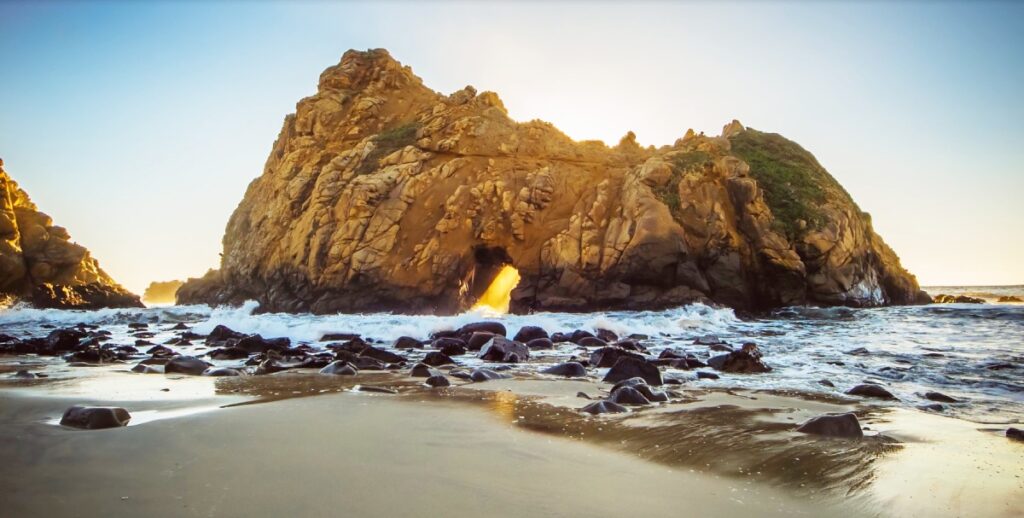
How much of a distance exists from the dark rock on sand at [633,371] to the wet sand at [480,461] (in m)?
1.64

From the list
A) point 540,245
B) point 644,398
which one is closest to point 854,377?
point 644,398

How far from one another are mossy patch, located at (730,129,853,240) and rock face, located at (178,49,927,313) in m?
0.12

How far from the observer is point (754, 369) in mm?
9234

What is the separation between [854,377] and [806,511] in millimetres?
6634

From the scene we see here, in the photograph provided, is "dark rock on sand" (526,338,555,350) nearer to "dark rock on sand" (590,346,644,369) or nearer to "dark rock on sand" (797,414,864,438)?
"dark rock on sand" (590,346,644,369)

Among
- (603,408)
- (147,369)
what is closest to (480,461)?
(603,408)

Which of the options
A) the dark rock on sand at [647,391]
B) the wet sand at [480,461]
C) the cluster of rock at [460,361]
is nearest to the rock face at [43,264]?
the cluster of rock at [460,361]

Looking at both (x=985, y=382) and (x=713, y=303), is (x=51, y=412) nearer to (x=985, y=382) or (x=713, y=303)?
(x=985, y=382)

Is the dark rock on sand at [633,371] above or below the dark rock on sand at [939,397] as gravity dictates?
above

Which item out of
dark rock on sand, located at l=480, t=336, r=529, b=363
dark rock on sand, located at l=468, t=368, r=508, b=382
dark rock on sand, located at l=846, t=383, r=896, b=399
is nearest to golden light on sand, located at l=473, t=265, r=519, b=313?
dark rock on sand, located at l=480, t=336, r=529, b=363

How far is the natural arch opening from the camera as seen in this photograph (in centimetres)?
3172

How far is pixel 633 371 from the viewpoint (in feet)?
26.3

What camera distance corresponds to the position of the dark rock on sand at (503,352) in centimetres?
1092

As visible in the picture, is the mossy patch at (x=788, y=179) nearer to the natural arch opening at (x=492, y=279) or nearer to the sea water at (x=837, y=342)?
the sea water at (x=837, y=342)
